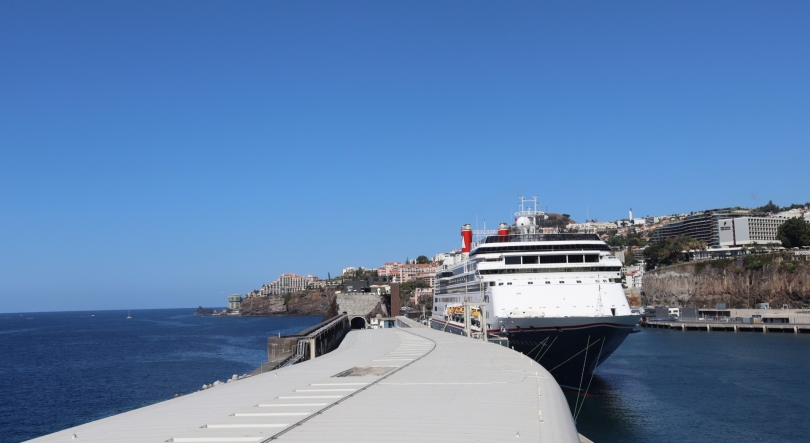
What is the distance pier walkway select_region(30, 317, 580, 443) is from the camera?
39.6 feet

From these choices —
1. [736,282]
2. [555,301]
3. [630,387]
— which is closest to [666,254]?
[736,282]

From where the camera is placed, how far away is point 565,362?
40375 mm

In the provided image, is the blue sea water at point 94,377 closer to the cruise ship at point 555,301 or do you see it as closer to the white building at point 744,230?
the cruise ship at point 555,301

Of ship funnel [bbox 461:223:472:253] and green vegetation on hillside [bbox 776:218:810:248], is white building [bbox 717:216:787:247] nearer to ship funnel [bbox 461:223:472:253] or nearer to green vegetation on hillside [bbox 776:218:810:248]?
green vegetation on hillside [bbox 776:218:810:248]

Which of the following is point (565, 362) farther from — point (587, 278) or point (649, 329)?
point (649, 329)

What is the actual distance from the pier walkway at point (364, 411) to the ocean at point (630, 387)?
1328 cm

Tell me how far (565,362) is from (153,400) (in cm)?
2741

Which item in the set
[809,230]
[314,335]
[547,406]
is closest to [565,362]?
[314,335]

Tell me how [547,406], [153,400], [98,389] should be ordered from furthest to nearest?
[98,389] → [153,400] → [547,406]

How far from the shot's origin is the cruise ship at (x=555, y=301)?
39312 mm

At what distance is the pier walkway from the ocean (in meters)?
13.3

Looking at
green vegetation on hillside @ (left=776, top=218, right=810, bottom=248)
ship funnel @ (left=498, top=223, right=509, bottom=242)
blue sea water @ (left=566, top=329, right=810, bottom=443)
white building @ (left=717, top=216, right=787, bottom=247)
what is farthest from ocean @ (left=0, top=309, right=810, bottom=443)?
white building @ (left=717, top=216, right=787, bottom=247)

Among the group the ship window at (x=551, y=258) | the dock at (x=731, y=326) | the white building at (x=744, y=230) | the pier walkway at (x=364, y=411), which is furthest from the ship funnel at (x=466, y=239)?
the white building at (x=744, y=230)

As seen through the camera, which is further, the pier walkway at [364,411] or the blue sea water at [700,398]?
the blue sea water at [700,398]
